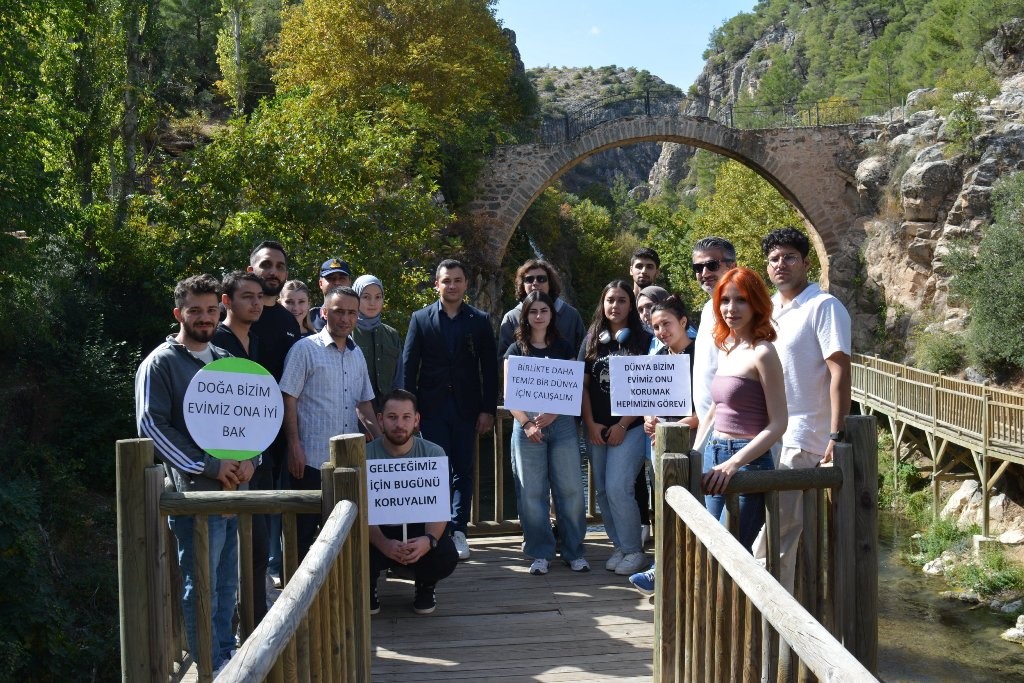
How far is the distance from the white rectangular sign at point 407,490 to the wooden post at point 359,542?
24.3 inches

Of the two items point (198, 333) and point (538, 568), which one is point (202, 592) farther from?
point (538, 568)

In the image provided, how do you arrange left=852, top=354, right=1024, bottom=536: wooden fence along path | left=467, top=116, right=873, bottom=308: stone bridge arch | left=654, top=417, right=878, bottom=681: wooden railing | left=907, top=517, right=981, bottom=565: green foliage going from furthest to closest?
left=467, top=116, right=873, bottom=308: stone bridge arch < left=907, top=517, right=981, bottom=565: green foliage < left=852, top=354, right=1024, bottom=536: wooden fence along path < left=654, top=417, right=878, bottom=681: wooden railing

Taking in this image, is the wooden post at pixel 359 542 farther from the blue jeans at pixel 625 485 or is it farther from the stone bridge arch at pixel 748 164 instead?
the stone bridge arch at pixel 748 164

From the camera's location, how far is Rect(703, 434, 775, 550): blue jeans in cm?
358

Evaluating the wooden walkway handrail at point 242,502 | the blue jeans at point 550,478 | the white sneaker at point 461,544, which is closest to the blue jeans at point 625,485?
the blue jeans at point 550,478

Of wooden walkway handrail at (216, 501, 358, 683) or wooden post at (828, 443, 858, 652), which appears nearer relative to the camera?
wooden walkway handrail at (216, 501, 358, 683)

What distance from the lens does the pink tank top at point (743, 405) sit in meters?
3.59

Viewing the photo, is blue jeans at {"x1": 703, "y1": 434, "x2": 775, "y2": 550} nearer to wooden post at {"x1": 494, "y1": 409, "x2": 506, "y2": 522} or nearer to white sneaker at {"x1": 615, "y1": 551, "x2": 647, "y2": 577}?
white sneaker at {"x1": 615, "y1": 551, "x2": 647, "y2": 577}

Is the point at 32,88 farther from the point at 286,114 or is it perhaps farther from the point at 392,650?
the point at 392,650

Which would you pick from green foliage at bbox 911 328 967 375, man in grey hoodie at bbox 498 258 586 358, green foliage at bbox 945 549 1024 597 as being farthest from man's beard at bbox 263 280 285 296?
green foliage at bbox 911 328 967 375

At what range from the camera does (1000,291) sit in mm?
18516

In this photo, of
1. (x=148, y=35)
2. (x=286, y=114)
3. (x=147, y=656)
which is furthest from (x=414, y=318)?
(x=148, y=35)

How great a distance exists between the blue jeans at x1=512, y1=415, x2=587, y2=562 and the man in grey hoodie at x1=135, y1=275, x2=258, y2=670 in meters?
1.71

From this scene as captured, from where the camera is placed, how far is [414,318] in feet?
17.9
